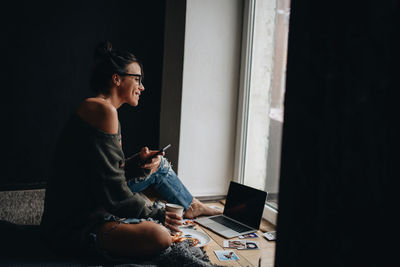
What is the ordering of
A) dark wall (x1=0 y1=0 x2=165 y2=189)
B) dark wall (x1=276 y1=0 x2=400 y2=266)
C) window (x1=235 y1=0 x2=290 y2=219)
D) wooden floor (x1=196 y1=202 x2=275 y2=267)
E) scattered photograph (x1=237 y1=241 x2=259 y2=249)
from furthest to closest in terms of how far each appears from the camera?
dark wall (x1=0 y1=0 x2=165 y2=189), window (x1=235 y1=0 x2=290 y2=219), scattered photograph (x1=237 y1=241 x2=259 y2=249), wooden floor (x1=196 y1=202 x2=275 y2=267), dark wall (x1=276 y1=0 x2=400 y2=266)

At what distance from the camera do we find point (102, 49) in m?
1.89

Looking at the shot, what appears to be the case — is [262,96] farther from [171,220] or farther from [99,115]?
[99,115]

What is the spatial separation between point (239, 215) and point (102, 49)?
135 centimetres

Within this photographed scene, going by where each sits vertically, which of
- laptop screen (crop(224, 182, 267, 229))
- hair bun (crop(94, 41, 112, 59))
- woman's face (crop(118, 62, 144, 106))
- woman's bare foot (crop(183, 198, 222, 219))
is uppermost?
hair bun (crop(94, 41, 112, 59))

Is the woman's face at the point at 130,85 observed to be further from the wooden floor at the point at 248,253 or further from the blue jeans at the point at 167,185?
the wooden floor at the point at 248,253

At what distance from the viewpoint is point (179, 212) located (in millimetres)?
1968

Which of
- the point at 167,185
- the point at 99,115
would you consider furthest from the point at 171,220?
the point at 99,115

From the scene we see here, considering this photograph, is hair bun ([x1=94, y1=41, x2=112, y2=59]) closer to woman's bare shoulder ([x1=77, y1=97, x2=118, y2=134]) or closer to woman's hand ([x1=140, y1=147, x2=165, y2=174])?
woman's bare shoulder ([x1=77, y1=97, x2=118, y2=134])

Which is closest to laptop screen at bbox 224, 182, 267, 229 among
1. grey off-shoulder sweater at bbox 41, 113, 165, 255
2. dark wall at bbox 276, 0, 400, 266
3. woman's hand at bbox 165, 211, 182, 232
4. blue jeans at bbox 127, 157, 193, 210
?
blue jeans at bbox 127, 157, 193, 210

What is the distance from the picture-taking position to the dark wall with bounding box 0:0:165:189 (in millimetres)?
2971

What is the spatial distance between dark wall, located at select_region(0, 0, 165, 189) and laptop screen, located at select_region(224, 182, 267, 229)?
1641 mm

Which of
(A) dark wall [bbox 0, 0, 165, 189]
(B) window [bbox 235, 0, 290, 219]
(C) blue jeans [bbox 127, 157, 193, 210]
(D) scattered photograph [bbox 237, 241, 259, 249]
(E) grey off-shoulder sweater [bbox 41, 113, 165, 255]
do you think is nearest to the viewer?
(E) grey off-shoulder sweater [bbox 41, 113, 165, 255]

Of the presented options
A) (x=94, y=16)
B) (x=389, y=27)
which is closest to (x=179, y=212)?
(x=389, y=27)

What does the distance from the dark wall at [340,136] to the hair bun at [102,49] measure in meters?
1.31
